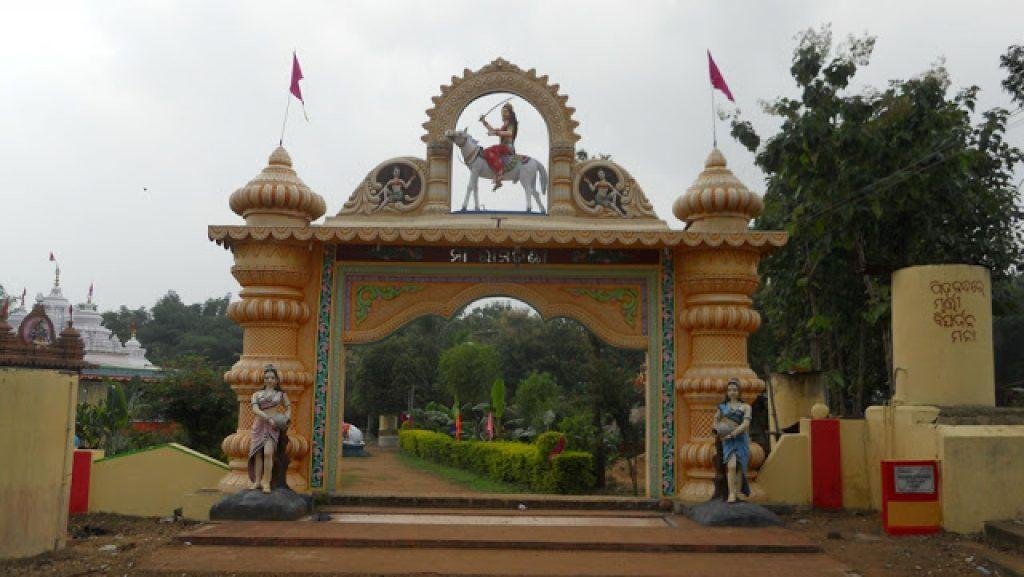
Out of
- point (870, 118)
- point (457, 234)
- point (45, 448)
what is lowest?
point (45, 448)

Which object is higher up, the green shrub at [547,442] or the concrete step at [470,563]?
the green shrub at [547,442]

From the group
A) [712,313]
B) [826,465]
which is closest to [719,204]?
[712,313]

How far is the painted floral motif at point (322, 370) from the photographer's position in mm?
9305

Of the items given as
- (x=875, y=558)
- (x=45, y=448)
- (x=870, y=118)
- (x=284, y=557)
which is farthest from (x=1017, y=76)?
(x=45, y=448)

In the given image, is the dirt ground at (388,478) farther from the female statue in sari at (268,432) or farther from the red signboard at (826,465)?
the red signboard at (826,465)

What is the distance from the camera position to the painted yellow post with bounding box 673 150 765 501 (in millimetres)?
9055

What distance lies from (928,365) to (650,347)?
286cm

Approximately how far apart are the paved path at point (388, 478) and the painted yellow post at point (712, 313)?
4571mm

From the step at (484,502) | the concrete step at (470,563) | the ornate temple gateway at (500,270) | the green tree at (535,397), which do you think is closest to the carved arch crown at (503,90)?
the ornate temple gateway at (500,270)

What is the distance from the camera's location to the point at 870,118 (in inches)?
461

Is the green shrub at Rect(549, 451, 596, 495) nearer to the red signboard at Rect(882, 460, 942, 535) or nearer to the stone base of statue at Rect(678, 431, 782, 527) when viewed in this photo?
the stone base of statue at Rect(678, 431, 782, 527)

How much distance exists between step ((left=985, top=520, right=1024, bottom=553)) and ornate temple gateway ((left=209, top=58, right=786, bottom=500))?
226 cm

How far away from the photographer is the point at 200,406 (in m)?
13.9

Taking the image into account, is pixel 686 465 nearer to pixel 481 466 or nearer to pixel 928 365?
pixel 928 365
